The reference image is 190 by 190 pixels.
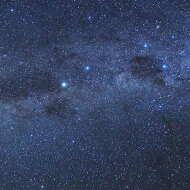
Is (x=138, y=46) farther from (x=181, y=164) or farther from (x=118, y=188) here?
(x=118, y=188)

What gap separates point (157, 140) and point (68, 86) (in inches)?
113

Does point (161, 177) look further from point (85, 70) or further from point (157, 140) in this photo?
point (85, 70)

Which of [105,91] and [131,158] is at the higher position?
[105,91]

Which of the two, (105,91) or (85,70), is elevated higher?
(85,70)

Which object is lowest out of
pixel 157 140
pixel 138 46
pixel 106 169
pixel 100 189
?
pixel 100 189

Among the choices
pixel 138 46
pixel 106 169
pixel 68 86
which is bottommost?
pixel 106 169

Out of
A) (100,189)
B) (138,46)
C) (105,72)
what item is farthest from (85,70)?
(100,189)

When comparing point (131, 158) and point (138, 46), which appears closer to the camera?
point (138, 46)

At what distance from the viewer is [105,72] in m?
5.39

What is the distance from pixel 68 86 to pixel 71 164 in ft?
7.25

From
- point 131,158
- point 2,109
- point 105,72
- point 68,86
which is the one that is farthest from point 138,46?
point 2,109

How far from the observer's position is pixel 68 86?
17.7 feet

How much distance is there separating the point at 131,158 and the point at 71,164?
5.56 feet

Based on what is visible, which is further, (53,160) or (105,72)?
(53,160)
